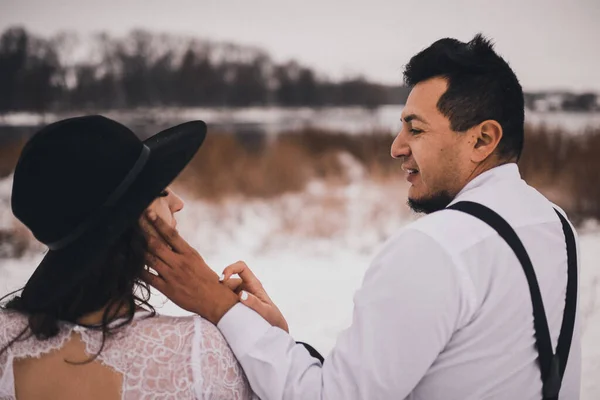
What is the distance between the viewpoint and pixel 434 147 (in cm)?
91

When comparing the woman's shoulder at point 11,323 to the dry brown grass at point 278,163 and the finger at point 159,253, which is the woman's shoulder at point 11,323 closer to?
the finger at point 159,253

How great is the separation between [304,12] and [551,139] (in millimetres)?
2065

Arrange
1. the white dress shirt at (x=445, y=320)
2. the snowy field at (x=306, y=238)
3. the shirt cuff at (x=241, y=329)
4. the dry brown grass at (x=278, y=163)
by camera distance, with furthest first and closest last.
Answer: the dry brown grass at (x=278, y=163) → the snowy field at (x=306, y=238) → the shirt cuff at (x=241, y=329) → the white dress shirt at (x=445, y=320)

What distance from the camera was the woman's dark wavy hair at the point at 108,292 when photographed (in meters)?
0.76

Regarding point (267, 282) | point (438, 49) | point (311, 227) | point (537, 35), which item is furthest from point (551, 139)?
point (438, 49)

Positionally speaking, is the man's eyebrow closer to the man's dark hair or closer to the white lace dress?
the man's dark hair

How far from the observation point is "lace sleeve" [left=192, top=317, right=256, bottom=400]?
0.75 metres

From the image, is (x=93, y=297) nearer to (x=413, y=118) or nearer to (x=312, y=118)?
(x=413, y=118)

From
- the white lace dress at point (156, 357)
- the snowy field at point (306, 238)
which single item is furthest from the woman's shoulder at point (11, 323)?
the snowy field at point (306, 238)

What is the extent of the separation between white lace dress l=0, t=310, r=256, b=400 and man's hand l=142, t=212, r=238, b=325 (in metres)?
0.05

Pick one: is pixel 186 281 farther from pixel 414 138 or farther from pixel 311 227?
pixel 311 227

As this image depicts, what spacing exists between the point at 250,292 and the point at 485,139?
0.54 meters

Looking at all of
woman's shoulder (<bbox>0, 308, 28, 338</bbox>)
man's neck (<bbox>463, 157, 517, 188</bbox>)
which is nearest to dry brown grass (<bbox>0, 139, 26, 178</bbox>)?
woman's shoulder (<bbox>0, 308, 28, 338</bbox>)

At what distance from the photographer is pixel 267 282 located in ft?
10.9
